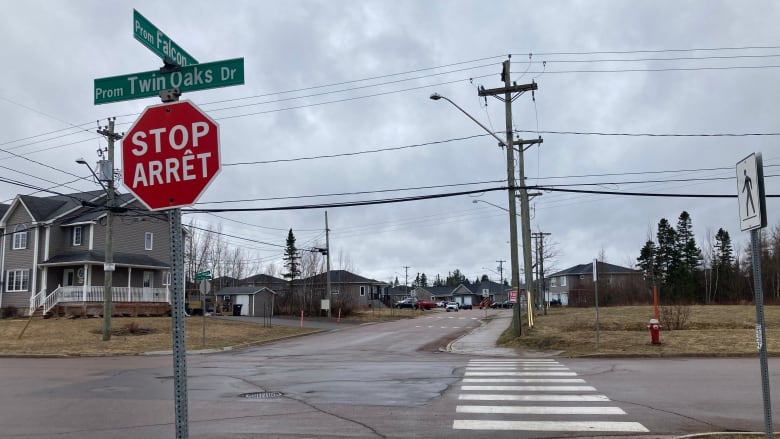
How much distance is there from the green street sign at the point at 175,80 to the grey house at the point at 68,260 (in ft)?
125

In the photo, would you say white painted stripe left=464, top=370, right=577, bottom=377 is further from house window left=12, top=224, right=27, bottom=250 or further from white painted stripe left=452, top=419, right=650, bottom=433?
house window left=12, top=224, right=27, bottom=250

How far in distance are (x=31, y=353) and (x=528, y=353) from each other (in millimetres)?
18998

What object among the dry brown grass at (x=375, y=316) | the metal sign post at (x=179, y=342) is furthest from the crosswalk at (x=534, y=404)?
the dry brown grass at (x=375, y=316)

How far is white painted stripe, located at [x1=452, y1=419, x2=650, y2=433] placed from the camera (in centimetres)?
867

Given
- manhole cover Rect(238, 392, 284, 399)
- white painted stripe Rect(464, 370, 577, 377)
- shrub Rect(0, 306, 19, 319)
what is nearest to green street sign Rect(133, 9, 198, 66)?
manhole cover Rect(238, 392, 284, 399)

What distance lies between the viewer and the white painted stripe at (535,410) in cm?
988

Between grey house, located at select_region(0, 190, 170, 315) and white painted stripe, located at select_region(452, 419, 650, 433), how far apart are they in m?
35.8

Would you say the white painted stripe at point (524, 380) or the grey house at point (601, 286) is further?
the grey house at point (601, 286)

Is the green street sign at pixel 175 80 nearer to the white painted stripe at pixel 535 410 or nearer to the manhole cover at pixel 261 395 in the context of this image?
the white painted stripe at pixel 535 410

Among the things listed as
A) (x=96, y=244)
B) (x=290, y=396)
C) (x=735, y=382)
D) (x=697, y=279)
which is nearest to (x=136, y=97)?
(x=290, y=396)

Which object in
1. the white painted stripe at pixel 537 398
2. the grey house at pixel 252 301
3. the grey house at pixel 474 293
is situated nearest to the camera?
the white painted stripe at pixel 537 398

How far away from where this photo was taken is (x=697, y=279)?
85.1m

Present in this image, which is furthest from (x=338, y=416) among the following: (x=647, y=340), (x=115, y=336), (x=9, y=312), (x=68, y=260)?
(x=9, y=312)

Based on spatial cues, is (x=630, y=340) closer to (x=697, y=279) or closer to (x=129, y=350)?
(x=129, y=350)
